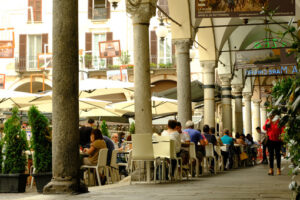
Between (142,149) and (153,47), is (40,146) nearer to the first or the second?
(142,149)

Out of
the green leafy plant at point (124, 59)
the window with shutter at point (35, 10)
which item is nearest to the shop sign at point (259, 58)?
the green leafy plant at point (124, 59)

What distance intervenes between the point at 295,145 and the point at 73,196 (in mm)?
3210

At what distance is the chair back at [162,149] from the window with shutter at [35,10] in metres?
25.8

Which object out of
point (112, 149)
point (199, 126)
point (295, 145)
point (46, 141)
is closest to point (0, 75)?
point (199, 126)

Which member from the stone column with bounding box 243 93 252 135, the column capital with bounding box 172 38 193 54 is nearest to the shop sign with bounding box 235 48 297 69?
the column capital with bounding box 172 38 193 54

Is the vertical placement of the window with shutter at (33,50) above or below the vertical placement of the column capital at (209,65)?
above

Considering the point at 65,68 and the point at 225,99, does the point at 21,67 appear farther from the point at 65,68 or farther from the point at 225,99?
the point at 65,68

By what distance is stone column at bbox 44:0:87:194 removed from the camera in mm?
6176

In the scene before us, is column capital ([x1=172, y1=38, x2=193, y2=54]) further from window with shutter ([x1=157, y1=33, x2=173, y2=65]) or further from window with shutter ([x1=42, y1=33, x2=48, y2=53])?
window with shutter ([x1=42, y1=33, x2=48, y2=53])

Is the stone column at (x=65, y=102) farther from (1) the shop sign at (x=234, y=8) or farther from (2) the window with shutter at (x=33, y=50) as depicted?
(2) the window with shutter at (x=33, y=50)

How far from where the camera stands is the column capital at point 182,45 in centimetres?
1407

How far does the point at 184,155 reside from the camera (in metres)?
10.3

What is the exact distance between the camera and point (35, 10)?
110 feet

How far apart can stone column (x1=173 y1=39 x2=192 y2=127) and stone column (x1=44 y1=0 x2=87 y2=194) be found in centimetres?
694
